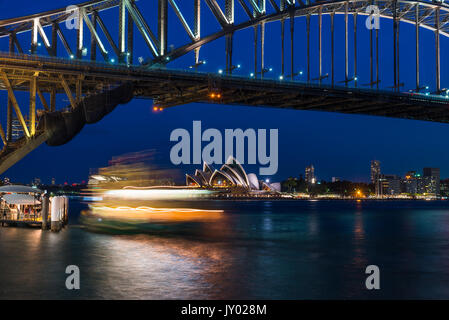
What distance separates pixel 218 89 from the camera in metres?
39.7

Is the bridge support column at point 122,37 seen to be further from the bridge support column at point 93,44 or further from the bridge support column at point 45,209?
the bridge support column at point 45,209

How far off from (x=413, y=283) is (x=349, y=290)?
1975 mm

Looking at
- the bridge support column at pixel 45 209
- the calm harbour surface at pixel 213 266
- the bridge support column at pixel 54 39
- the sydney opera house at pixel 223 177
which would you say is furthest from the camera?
the sydney opera house at pixel 223 177

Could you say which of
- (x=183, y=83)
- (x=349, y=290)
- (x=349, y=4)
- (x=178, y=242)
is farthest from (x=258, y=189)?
(x=349, y=290)

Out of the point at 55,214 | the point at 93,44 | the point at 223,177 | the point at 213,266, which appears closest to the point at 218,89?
the point at 93,44

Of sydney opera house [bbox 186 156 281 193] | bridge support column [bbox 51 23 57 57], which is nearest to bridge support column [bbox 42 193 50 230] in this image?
bridge support column [bbox 51 23 57 57]

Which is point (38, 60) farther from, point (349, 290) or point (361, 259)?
point (349, 290)

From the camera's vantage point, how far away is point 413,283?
38.9ft

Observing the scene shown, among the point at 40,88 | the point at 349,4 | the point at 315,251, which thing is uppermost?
the point at 349,4

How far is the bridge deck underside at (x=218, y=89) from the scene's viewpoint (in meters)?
33.2

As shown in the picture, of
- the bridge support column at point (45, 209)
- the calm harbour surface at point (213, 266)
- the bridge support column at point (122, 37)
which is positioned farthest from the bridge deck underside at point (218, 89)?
A: the calm harbour surface at point (213, 266)

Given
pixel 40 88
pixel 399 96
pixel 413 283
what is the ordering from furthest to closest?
pixel 399 96
pixel 40 88
pixel 413 283

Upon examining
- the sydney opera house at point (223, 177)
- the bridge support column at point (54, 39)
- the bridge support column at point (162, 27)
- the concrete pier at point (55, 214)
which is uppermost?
the bridge support column at point (162, 27)

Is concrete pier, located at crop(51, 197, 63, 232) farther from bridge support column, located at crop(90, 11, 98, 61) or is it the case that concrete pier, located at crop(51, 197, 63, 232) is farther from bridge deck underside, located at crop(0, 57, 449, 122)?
bridge support column, located at crop(90, 11, 98, 61)
